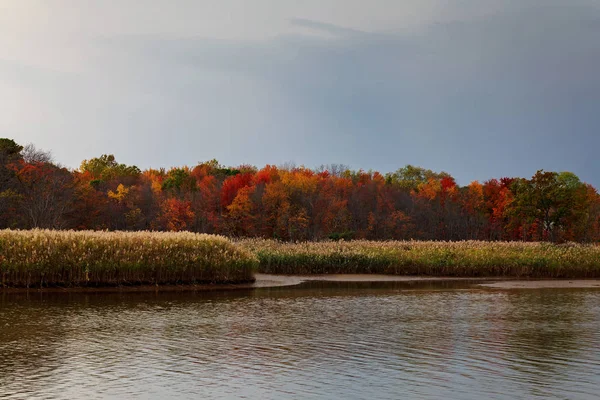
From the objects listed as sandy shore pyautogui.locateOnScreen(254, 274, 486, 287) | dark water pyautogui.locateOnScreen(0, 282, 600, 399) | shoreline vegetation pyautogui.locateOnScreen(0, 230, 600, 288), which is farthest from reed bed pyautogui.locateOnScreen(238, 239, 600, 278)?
dark water pyautogui.locateOnScreen(0, 282, 600, 399)

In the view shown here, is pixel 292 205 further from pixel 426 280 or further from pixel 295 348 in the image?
pixel 295 348

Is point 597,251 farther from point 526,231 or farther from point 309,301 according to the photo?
point 526,231

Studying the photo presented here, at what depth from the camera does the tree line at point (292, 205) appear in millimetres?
60938

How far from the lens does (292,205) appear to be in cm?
8475

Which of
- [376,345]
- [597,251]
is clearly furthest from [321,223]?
[376,345]

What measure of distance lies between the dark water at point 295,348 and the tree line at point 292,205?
37.5 meters

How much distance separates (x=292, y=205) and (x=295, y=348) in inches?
2738

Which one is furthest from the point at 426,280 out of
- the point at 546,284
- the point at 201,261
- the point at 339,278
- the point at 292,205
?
the point at 292,205

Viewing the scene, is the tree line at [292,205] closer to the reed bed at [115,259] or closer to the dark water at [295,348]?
the reed bed at [115,259]

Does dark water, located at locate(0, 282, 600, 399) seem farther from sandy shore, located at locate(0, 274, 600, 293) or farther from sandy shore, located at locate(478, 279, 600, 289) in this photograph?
sandy shore, located at locate(478, 279, 600, 289)

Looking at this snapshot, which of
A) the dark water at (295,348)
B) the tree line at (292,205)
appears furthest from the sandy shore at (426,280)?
the tree line at (292,205)

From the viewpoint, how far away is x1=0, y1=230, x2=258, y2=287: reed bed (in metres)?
27.1

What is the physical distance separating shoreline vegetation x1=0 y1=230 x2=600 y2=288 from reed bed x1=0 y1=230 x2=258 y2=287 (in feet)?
0.12

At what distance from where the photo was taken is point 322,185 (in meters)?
95.9
